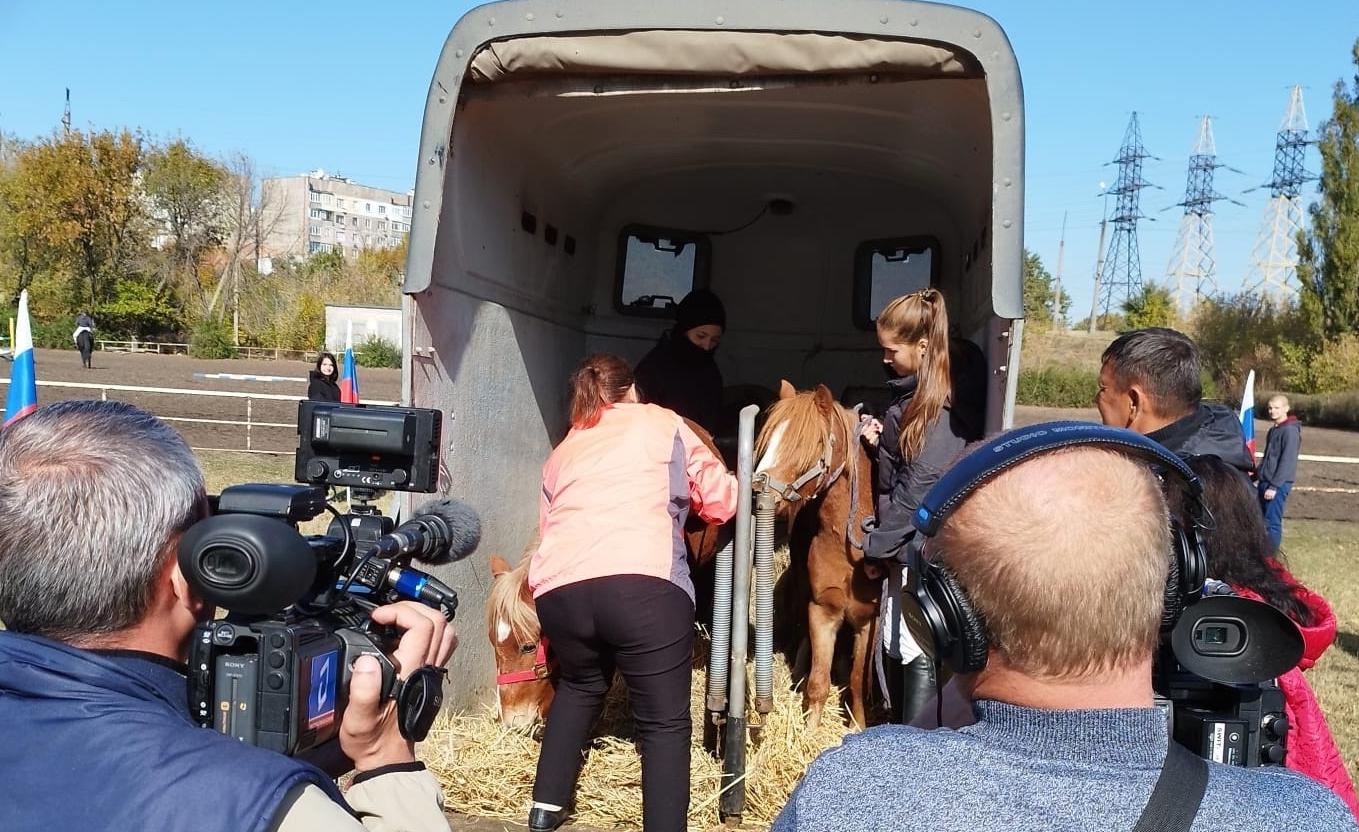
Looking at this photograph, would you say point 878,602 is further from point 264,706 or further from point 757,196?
point 264,706

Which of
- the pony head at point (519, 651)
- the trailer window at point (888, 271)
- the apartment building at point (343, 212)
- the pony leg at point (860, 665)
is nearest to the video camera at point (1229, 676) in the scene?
the pony head at point (519, 651)

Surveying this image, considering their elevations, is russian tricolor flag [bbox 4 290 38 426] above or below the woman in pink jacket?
above

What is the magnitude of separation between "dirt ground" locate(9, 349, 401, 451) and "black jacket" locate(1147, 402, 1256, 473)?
13662 mm

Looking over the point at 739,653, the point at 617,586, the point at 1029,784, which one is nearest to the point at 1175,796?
the point at 1029,784

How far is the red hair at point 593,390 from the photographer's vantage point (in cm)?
362

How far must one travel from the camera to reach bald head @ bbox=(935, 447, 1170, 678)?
1.10m

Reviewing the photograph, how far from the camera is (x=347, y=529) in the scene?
168cm

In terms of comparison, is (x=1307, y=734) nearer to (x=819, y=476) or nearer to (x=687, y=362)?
(x=819, y=476)

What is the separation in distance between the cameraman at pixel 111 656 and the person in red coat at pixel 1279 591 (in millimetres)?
1698

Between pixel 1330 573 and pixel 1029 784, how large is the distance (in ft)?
34.9

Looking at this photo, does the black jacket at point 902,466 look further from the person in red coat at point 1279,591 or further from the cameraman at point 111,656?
the cameraman at point 111,656

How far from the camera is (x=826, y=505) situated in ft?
15.2

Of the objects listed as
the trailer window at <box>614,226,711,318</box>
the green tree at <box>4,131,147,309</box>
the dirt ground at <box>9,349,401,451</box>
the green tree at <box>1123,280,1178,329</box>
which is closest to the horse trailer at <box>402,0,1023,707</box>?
Answer: the trailer window at <box>614,226,711,318</box>

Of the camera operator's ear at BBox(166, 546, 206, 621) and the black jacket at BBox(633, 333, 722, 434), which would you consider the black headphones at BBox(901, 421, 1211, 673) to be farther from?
the black jacket at BBox(633, 333, 722, 434)
